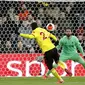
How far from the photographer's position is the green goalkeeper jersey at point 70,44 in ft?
52.0

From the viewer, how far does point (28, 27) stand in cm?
1842

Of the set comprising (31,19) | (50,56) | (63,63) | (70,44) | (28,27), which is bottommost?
(63,63)

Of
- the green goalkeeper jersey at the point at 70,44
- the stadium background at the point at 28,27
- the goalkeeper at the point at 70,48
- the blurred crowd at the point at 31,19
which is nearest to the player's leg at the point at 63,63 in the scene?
the goalkeeper at the point at 70,48

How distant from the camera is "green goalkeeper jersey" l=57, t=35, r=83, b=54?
52.0 ft

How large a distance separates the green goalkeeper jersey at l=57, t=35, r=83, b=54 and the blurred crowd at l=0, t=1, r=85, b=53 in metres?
2.33

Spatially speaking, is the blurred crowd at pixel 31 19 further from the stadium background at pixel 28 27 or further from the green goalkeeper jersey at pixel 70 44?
the green goalkeeper jersey at pixel 70 44

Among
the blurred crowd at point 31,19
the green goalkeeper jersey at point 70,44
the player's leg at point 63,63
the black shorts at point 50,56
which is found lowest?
the player's leg at point 63,63

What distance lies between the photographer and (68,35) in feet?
52.0

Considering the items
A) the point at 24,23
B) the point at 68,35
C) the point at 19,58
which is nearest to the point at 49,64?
the point at 68,35

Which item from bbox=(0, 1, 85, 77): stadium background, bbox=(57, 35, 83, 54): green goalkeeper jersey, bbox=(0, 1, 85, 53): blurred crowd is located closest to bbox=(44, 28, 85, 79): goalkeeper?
bbox=(57, 35, 83, 54): green goalkeeper jersey

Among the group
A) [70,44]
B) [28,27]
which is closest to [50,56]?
[70,44]

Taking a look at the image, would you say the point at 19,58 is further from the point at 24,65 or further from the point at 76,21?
the point at 76,21

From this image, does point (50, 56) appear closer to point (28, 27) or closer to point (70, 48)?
point (70, 48)

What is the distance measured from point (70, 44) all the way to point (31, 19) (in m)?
3.13
